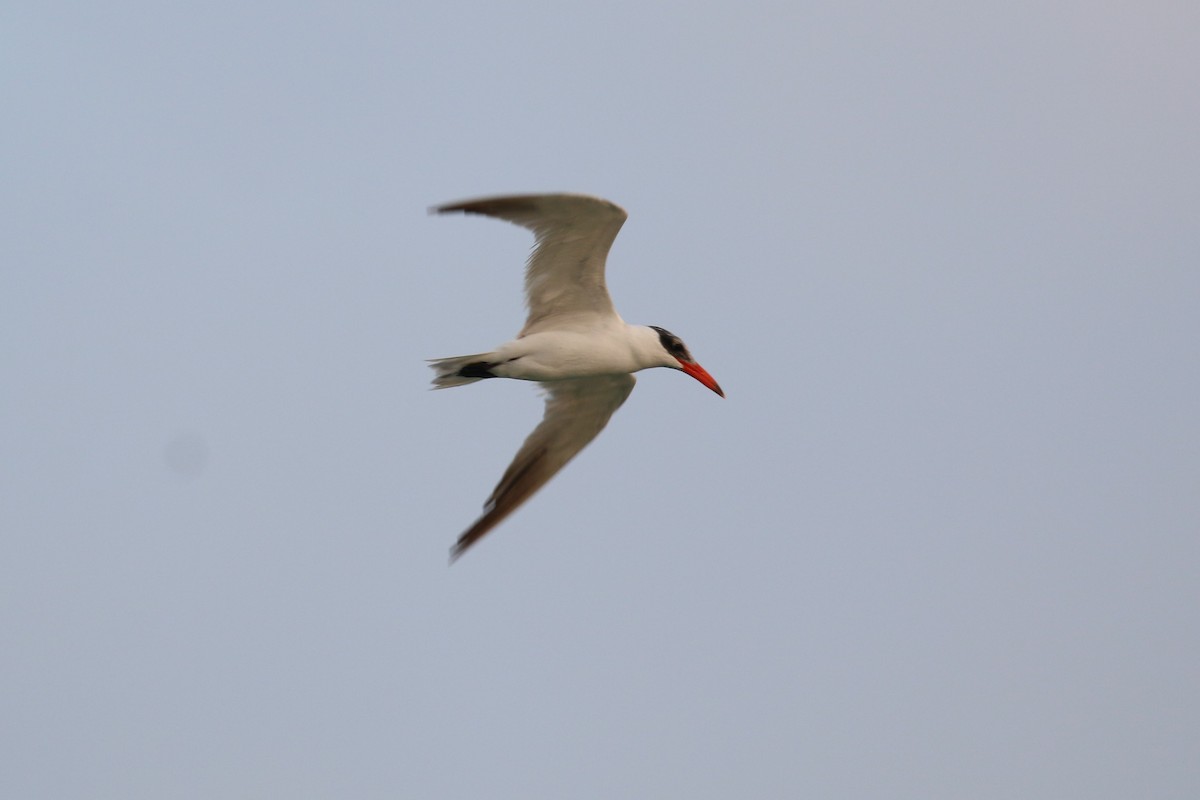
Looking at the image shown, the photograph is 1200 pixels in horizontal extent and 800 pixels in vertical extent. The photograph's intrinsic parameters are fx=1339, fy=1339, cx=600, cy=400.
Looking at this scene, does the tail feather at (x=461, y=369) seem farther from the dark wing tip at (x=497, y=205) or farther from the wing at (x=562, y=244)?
the dark wing tip at (x=497, y=205)

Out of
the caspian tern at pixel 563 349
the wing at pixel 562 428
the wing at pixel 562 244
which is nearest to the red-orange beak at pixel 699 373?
the caspian tern at pixel 563 349

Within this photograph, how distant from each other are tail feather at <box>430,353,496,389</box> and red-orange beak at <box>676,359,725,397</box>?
181cm

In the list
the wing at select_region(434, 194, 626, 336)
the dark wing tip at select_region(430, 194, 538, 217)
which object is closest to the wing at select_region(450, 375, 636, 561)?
the wing at select_region(434, 194, 626, 336)

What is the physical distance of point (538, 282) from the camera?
11.5 metres

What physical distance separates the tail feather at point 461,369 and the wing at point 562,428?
1.14m

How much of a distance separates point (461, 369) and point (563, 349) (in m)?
0.90

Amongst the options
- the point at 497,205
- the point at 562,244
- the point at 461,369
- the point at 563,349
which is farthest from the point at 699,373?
the point at 497,205

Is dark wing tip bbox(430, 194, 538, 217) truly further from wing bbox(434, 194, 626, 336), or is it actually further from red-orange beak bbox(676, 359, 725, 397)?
red-orange beak bbox(676, 359, 725, 397)

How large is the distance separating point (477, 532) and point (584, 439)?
159 cm

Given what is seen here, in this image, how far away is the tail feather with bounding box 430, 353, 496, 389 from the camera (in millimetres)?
11539

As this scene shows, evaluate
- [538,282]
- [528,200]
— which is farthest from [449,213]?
[538,282]

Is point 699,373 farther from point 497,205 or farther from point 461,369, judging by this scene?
point 497,205

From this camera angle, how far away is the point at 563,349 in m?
11.6

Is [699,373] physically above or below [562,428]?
above
